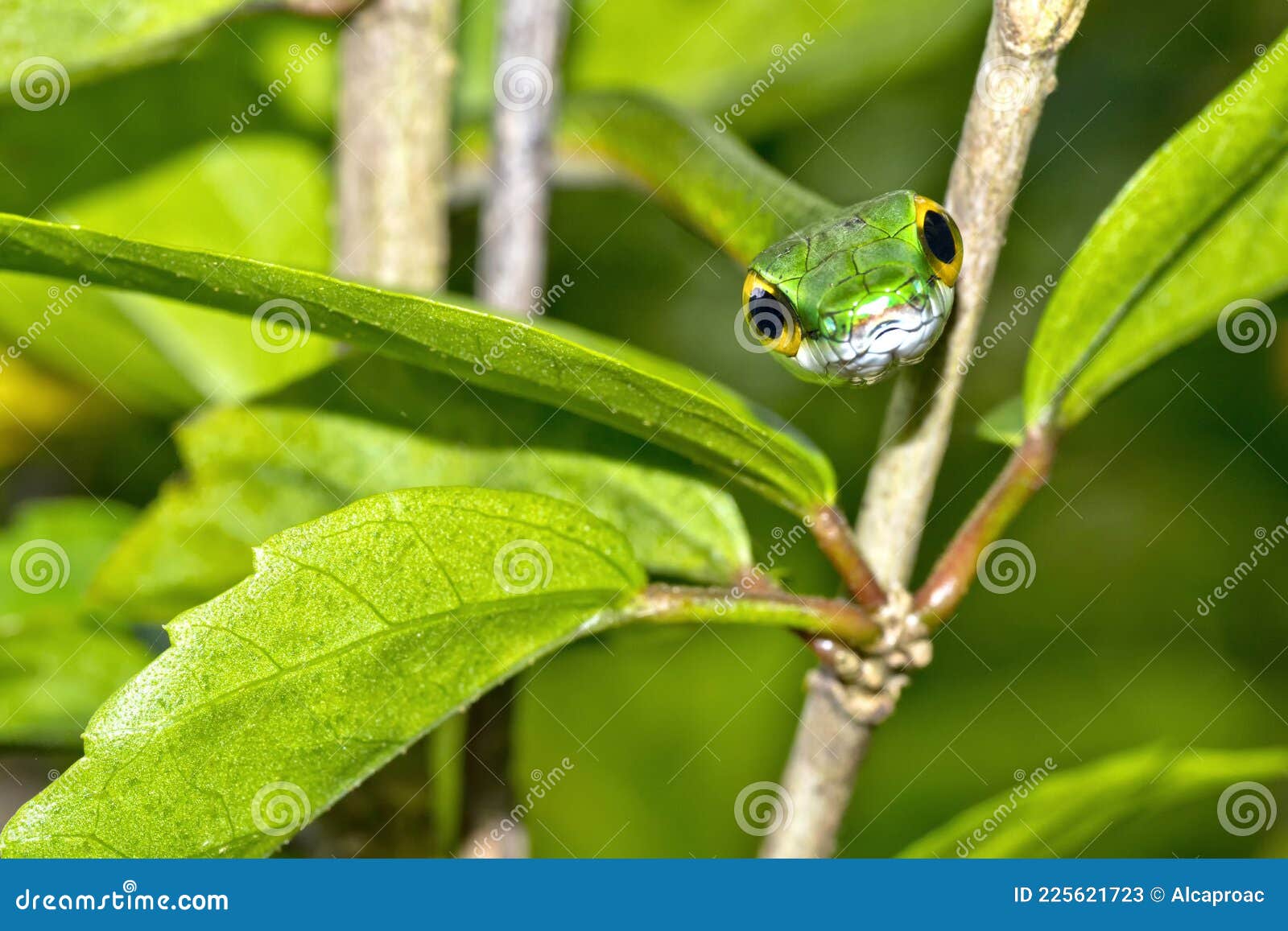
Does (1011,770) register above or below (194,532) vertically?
below

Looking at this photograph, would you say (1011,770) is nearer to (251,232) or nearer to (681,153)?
(681,153)

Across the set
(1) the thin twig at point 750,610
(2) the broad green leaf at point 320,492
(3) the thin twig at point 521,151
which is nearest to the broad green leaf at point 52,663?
(2) the broad green leaf at point 320,492

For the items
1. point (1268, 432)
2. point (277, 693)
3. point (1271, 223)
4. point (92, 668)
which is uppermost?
point (1268, 432)

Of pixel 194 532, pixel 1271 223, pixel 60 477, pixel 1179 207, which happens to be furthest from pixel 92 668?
pixel 1271 223

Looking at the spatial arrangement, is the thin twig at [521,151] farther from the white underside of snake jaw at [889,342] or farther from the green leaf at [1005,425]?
the green leaf at [1005,425]

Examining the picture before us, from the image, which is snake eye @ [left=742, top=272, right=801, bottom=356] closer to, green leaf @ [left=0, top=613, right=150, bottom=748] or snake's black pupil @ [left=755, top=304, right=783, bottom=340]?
snake's black pupil @ [left=755, top=304, right=783, bottom=340]

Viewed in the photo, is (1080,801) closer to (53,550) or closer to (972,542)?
(972,542)

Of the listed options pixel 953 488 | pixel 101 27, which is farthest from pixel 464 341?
pixel 953 488
